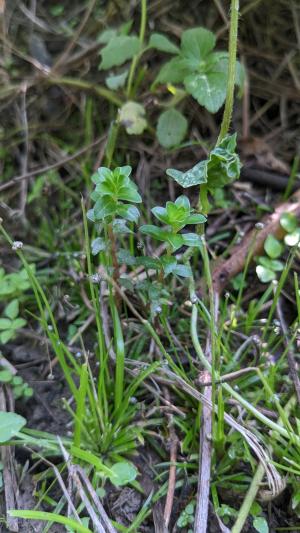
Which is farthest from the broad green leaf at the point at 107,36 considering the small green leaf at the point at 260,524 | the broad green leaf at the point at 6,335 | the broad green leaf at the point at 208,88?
the small green leaf at the point at 260,524

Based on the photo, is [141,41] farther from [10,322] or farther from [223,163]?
[10,322]

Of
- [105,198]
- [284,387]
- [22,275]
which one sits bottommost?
[284,387]

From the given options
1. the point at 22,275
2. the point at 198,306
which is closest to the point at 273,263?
the point at 198,306

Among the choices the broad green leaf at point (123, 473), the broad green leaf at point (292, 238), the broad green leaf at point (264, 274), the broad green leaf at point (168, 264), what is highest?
the broad green leaf at point (168, 264)

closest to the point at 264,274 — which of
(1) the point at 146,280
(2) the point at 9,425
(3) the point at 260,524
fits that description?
(1) the point at 146,280

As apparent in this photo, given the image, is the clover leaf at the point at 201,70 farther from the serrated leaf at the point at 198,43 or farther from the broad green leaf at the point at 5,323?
the broad green leaf at the point at 5,323

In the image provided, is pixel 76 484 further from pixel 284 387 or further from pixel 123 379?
pixel 284 387
